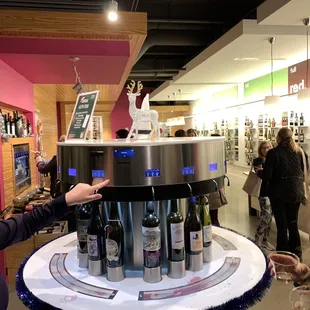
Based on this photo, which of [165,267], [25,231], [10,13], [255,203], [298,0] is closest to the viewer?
[25,231]

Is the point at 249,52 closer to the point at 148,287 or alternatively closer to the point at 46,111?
the point at 46,111

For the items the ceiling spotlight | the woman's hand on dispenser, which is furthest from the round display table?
the ceiling spotlight

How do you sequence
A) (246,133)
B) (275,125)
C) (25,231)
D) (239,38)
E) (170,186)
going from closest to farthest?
(25,231) → (170,186) → (239,38) → (275,125) → (246,133)

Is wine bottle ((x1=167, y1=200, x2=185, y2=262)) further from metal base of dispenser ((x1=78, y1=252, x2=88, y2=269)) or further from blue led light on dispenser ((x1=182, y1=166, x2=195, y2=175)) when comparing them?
metal base of dispenser ((x1=78, y1=252, x2=88, y2=269))

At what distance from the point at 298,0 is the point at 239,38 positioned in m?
1.29

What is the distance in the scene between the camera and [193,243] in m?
1.44

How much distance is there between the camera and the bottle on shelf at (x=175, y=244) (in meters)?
1.37

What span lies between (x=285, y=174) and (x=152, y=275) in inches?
120

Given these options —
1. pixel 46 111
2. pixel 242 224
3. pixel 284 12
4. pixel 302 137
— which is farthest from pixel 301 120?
pixel 46 111

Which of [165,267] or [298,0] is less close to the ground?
[298,0]

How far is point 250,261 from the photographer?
1.51 meters

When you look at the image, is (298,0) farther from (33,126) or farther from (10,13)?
(33,126)

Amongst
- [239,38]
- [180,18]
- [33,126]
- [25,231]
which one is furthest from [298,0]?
[33,126]

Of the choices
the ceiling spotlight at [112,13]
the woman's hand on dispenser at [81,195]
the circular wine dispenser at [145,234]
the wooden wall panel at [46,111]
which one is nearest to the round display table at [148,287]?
the circular wine dispenser at [145,234]
